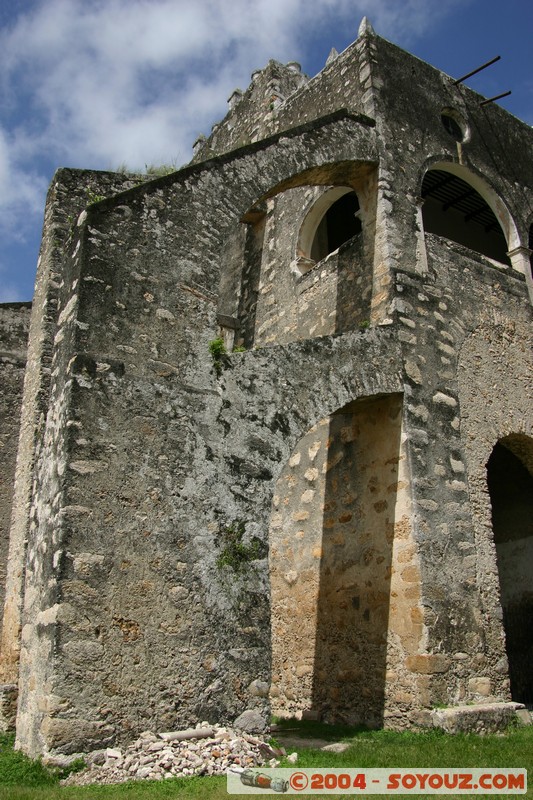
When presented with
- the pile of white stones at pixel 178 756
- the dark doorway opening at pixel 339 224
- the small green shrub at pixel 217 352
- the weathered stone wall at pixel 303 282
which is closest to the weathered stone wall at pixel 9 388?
the weathered stone wall at pixel 303 282

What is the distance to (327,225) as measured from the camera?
1207 centimetres

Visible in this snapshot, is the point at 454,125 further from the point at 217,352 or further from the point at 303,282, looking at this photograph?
the point at 217,352

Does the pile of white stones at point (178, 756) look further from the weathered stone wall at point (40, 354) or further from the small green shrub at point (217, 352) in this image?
the small green shrub at point (217, 352)

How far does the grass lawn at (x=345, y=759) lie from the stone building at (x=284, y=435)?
9.9 inches

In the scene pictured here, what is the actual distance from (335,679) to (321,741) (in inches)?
57.7

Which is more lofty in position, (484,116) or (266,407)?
(484,116)

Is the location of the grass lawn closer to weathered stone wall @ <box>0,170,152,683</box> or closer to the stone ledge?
the stone ledge

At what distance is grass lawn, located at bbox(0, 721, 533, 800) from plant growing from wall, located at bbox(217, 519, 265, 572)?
148cm

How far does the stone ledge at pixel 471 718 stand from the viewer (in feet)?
20.6

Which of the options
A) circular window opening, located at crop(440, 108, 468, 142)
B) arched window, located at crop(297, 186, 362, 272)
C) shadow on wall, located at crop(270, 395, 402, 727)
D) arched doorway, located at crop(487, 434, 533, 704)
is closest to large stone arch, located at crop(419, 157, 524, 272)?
circular window opening, located at crop(440, 108, 468, 142)

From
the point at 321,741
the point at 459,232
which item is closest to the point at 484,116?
the point at 459,232

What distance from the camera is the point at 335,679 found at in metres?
7.76

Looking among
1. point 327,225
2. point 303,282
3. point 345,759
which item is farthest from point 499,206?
point 345,759

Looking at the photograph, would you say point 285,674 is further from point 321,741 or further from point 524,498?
point 524,498
